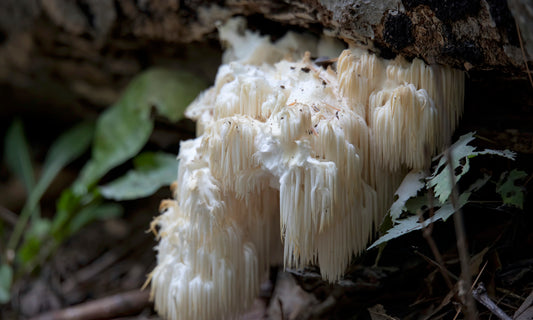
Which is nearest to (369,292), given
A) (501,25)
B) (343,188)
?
(343,188)

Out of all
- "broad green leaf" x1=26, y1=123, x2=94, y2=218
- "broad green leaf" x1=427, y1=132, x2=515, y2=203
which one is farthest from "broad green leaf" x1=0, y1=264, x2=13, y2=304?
"broad green leaf" x1=427, y1=132, x2=515, y2=203

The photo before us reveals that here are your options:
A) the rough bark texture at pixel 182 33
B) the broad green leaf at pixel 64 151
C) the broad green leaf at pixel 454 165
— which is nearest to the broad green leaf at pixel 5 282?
the broad green leaf at pixel 64 151

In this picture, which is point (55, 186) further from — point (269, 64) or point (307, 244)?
point (307, 244)

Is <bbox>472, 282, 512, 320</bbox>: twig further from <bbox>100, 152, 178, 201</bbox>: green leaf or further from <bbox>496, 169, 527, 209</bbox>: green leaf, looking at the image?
<bbox>100, 152, 178, 201</bbox>: green leaf

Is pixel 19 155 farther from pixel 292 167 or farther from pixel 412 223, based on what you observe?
pixel 412 223

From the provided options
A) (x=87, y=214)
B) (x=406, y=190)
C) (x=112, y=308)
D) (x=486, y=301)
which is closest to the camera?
(x=486, y=301)

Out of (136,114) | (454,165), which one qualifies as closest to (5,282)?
(136,114)

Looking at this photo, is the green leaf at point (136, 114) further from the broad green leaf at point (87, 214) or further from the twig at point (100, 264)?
the twig at point (100, 264)
